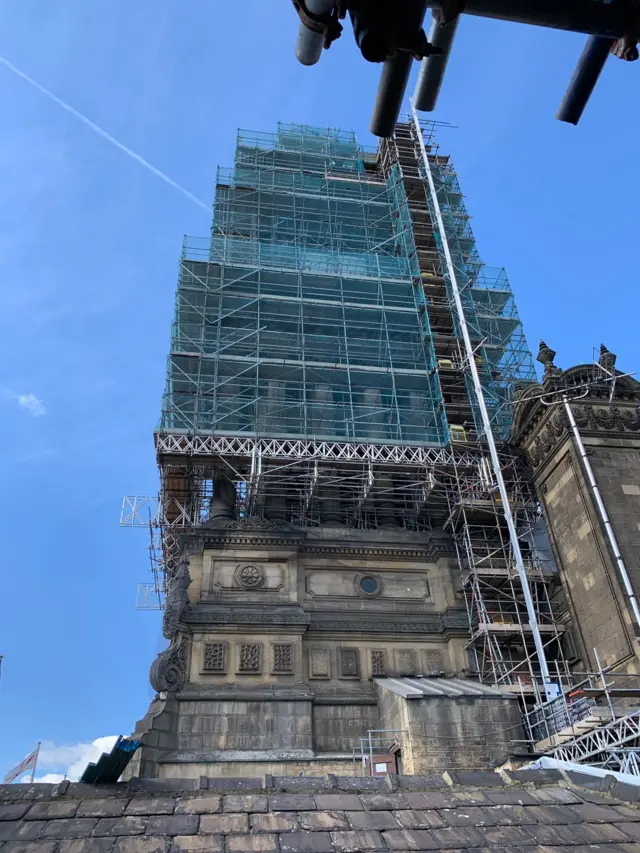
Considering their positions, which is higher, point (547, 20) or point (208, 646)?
point (208, 646)

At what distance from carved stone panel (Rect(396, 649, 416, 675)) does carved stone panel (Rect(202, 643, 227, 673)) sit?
19.8 feet

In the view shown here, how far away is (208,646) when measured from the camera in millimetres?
22719

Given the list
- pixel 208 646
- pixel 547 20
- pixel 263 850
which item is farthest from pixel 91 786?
pixel 208 646

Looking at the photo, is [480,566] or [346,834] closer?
[346,834]

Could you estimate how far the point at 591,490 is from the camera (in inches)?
882

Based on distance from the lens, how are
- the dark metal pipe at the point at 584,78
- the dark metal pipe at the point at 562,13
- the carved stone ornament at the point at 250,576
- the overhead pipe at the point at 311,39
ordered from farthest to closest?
the carved stone ornament at the point at 250,576, the dark metal pipe at the point at 584,78, the dark metal pipe at the point at 562,13, the overhead pipe at the point at 311,39

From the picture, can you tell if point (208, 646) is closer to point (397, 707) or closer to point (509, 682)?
point (397, 707)

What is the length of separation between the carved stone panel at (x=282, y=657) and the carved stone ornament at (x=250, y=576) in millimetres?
2440

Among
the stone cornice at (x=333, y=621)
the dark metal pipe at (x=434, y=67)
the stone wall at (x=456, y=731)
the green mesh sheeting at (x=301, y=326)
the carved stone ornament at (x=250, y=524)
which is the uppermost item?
the green mesh sheeting at (x=301, y=326)

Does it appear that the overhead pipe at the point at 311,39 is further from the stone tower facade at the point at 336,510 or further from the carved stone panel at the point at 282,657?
the carved stone panel at the point at 282,657

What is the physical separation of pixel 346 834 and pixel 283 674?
17.2 metres

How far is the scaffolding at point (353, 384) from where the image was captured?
2598cm

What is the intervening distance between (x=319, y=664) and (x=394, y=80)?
22.6 meters

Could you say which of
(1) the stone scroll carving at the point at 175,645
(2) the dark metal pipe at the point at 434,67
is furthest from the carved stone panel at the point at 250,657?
(2) the dark metal pipe at the point at 434,67
